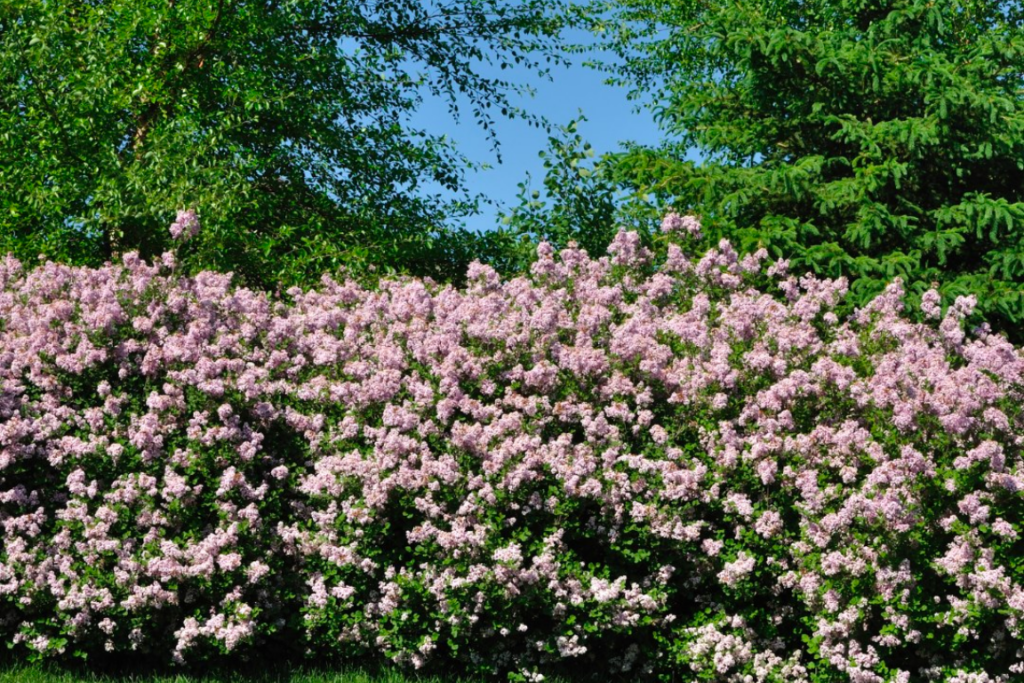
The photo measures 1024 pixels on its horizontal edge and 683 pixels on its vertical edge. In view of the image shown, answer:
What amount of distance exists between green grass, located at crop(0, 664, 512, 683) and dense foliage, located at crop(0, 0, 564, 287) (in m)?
4.53

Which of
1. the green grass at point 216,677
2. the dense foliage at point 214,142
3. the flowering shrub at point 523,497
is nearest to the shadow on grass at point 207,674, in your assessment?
the green grass at point 216,677

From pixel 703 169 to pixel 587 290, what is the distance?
10.3 feet

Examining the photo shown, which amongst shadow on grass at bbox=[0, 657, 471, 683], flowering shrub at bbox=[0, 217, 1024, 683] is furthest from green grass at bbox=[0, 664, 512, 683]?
flowering shrub at bbox=[0, 217, 1024, 683]

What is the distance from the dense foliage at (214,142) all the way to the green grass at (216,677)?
4.53 metres

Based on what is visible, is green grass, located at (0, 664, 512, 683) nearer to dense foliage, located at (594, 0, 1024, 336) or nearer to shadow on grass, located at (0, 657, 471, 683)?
shadow on grass, located at (0, 657, 471, 683)

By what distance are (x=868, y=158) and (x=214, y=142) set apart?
6293 millimetres

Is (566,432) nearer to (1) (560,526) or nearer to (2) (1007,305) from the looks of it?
(1) (560,526)

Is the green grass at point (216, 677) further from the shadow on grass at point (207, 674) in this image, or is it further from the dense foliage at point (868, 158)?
the dense foliage at point (868, 158)

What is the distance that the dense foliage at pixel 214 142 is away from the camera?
10492 mm

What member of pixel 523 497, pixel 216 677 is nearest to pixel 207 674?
pixel 216 677

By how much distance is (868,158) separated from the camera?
10.7 m

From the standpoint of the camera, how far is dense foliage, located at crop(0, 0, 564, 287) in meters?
10.5

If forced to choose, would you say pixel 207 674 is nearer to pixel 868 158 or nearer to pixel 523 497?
pixel 523 497

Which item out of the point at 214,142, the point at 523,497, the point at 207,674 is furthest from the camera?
the point at 214,142
